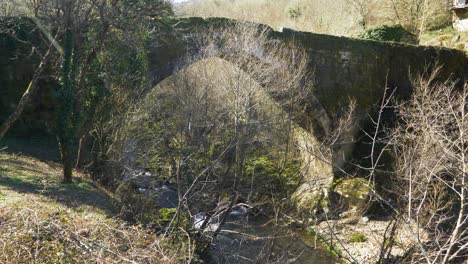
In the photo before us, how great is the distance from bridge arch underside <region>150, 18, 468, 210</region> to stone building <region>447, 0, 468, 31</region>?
4.59m

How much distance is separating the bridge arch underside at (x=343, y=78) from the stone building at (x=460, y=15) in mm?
4591

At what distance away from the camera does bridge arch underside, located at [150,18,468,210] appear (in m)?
12.4

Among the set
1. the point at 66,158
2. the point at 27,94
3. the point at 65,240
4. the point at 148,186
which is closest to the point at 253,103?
the point at 148,186

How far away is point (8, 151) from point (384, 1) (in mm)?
16402

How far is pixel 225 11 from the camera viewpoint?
21.5 metres

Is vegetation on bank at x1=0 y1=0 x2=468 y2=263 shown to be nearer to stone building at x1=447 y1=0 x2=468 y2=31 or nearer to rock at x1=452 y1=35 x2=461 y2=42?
rock at x1=452 y1=35 x2=461 y2=42

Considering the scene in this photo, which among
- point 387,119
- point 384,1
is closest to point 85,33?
point 387,119

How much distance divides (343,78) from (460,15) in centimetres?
855

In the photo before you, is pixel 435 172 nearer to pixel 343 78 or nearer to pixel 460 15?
pixel 343 78

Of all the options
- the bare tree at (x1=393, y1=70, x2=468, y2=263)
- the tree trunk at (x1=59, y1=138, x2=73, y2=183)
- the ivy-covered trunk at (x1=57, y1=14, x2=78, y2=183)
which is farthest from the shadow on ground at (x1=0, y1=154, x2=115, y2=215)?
the bare tree at (x1=393, y1=70, x2=468, y2=263)

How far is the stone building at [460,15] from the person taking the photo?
59.4ft

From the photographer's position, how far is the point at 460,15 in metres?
18.4

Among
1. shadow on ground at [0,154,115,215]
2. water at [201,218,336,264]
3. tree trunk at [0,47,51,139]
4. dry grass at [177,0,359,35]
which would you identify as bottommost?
water at [201,218,336,264]

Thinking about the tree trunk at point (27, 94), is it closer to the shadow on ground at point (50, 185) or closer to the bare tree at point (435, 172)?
the shadow on ground at point (50, 185)
